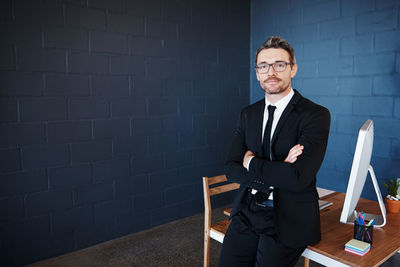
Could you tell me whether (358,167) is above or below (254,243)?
above

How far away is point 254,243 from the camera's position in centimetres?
156

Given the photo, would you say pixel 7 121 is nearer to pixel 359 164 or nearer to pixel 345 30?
pixel 359 164

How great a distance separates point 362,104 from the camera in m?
3.18

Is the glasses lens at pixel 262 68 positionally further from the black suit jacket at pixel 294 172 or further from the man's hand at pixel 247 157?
the man's hand at pixel 247 157

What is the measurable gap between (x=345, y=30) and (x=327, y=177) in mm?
1595

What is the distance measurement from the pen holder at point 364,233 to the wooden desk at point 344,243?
0.14 feet

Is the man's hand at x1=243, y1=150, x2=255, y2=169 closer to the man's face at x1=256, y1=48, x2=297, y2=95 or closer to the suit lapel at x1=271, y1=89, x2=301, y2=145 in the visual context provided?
the suit lapel at x1=271, y1=89, x2=301, y2=145

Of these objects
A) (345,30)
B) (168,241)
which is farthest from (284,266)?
(345,30)

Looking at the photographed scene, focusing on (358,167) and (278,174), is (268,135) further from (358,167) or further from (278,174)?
(358,167)

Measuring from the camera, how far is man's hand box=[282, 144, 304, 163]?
151 cm

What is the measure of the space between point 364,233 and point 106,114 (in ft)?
7.73

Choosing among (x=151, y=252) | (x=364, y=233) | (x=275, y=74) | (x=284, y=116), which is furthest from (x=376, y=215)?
(x=151, y=252)

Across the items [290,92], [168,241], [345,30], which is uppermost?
[345,30]

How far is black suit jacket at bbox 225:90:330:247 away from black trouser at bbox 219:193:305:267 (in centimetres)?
5
